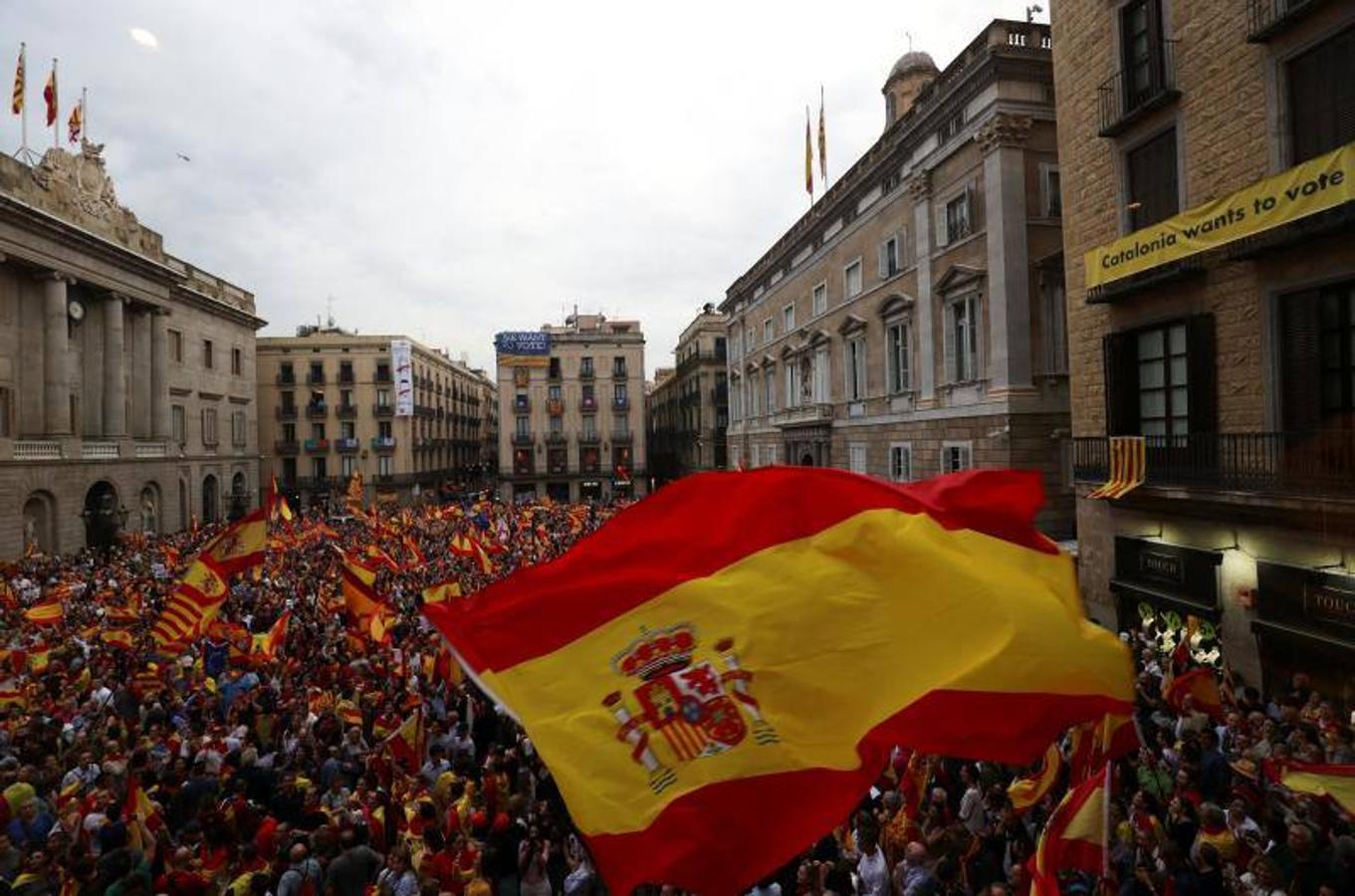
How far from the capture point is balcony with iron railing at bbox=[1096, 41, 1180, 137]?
48.7ft

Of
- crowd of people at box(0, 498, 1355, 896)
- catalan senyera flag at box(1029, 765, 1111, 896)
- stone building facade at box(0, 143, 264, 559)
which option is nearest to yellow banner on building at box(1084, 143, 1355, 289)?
crowd of people at box(0, 498, 1355, 896)

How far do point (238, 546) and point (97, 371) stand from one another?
32.0 meters

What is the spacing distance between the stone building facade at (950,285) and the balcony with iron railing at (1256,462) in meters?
5.95

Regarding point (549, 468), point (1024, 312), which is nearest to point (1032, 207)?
point (1024, 312)

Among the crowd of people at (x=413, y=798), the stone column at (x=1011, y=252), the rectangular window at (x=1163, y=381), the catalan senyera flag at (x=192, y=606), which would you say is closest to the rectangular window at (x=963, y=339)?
the stone column at (x=1011, y=252)

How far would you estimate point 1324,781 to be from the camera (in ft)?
20.2

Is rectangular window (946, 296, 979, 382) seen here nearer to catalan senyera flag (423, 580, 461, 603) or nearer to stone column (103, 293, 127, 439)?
catalan senyera flag (423, 580, 461, 603)

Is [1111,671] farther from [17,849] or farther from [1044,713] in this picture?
[17,849]

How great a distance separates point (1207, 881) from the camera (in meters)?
6.46

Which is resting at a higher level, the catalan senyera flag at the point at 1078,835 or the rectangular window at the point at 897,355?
the rectangular window at the point at 897,355

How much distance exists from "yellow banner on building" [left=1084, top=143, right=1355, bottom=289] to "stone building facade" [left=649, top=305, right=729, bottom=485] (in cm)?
4557

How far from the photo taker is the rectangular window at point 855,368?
3062cm

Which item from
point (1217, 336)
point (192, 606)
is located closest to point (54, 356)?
point (192, 606)

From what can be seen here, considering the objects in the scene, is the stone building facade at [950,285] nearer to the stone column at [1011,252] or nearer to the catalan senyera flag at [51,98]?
the stone column at [1011,252]
